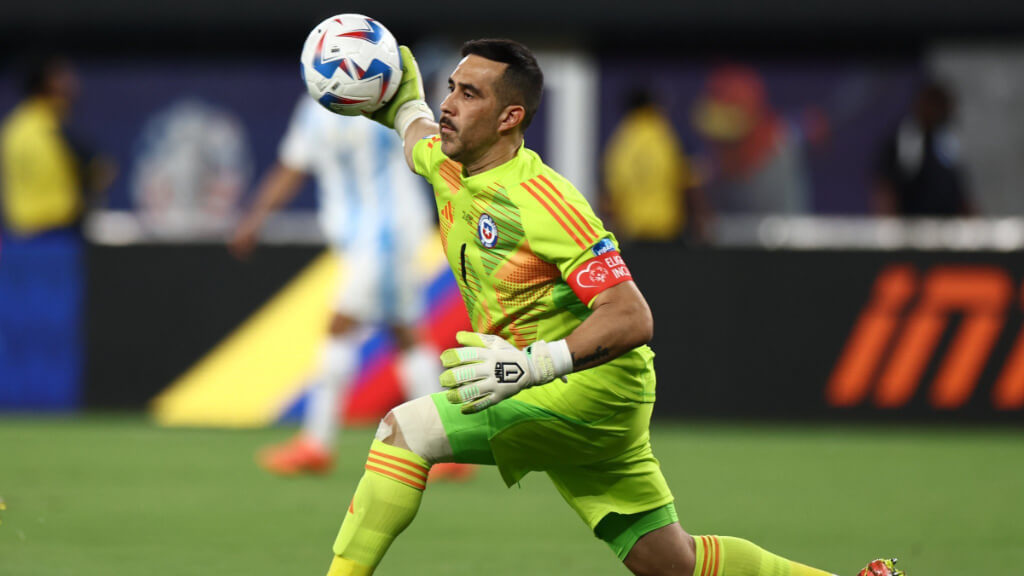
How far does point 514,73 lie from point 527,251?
1.93ft

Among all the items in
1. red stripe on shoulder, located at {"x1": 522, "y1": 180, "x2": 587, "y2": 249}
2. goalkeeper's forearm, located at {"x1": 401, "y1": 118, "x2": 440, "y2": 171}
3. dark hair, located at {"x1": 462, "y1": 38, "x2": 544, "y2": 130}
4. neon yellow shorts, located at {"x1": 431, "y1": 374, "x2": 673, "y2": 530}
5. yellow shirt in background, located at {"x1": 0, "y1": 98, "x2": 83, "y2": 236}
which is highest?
dark hair, located at {"x1": 462, "y1": 38, "x2": 544, "y2": 130}

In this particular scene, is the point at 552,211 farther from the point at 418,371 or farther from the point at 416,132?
the point at 418,371

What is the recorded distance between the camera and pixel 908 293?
36.4ft

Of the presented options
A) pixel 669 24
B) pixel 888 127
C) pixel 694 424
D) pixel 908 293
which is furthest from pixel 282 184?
pixel 888 127

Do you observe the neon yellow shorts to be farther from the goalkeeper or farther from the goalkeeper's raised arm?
the goalkeeper's raised arm

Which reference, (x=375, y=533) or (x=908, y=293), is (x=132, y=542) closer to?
(x=375, y=533)

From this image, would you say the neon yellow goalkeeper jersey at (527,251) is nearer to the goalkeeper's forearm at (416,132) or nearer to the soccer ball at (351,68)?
the goalkeeper's forearm at (416,132)

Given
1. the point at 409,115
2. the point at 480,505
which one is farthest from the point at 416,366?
the point at 409,115

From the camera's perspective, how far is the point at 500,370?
167 inches

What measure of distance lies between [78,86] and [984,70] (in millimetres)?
10441

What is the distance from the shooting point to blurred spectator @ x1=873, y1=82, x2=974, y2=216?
1195 centimetres

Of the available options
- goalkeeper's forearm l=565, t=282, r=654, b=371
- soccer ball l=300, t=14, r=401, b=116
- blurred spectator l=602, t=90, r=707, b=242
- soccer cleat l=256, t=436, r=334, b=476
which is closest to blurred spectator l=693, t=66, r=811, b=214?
blurred spectator l=602, t=90, r=707, b=242

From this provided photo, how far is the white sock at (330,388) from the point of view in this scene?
873cm

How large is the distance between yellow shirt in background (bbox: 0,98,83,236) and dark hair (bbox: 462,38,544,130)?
7.41 meters
